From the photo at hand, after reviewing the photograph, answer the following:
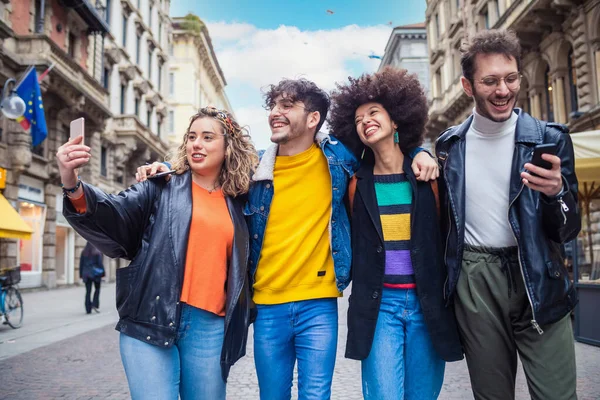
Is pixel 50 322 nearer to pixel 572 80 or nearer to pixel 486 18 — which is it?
pixel 572 80

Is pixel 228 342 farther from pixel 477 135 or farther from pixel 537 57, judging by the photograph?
pixel 537 57

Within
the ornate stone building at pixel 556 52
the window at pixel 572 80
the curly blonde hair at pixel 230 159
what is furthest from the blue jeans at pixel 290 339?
the window at pixel 572 80

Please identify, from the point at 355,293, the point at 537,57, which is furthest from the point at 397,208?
the point at 537,57

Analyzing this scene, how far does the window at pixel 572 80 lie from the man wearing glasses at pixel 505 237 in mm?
16575

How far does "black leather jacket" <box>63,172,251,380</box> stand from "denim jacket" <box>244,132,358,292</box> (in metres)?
0.26

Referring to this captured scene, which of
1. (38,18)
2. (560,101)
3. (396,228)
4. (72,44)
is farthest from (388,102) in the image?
(72,44)

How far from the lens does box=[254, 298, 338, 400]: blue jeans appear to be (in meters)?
3.01

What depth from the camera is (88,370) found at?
20.6 ft

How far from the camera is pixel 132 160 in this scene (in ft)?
98.1

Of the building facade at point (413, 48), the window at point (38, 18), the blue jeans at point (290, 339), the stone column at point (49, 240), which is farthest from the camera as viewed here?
the building facade at point (413, 48)

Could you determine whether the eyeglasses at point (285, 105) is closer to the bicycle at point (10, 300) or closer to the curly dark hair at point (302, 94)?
the curly dark hair at point (302, 94)

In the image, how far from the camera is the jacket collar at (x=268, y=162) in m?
3.15

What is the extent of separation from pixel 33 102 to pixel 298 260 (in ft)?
48.4

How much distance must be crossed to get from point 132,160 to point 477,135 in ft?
95.2
